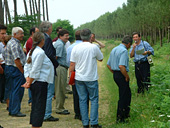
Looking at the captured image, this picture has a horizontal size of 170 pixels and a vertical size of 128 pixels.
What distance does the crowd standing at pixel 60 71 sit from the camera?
5.10m

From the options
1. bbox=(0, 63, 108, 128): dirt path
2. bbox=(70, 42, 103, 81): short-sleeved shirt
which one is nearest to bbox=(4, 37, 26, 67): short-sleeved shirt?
bbox=(0, 63, 108, 128): dirt path

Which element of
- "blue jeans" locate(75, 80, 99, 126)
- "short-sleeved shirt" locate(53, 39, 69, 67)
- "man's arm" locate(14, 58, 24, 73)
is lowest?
"blue jeans" locate(75, 80, 99, 126)

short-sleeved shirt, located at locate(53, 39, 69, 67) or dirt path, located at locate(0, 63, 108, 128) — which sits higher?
short-sleeved shirt, located at locate(53, 39, 69, 67)

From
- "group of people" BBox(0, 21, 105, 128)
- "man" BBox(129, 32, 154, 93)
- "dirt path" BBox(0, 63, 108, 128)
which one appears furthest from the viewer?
"man" BBox(129, 32, 154, 93)

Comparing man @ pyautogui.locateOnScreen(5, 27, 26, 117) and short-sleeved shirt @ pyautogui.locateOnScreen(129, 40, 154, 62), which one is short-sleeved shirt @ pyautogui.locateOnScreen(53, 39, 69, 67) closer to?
man @ pyautogui.locateOnScreen(5, 27, 26, 117)

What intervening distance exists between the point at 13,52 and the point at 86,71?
212cm

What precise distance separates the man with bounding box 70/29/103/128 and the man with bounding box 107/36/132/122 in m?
0.39

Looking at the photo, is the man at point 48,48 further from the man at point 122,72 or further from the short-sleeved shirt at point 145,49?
the short-sleeved shirt at point 145,49

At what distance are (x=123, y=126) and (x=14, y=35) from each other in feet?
11.4

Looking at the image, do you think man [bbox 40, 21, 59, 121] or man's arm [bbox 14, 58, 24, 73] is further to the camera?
man's arm [bbox 14, 58, 24, 73]

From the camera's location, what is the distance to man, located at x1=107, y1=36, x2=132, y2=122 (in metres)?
6.02

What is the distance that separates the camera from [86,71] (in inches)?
232

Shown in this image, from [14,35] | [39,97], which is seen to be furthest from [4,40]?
[39,97]

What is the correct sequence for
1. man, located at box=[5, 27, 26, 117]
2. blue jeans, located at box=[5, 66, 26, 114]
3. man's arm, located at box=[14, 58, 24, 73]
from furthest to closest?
1. blue jeans, located at box=[5, 66, 26, 114]
2. man, located at box=[5, 27, 26, 117]
3. man's arm, located at box=[14, 58, 24, 73]
